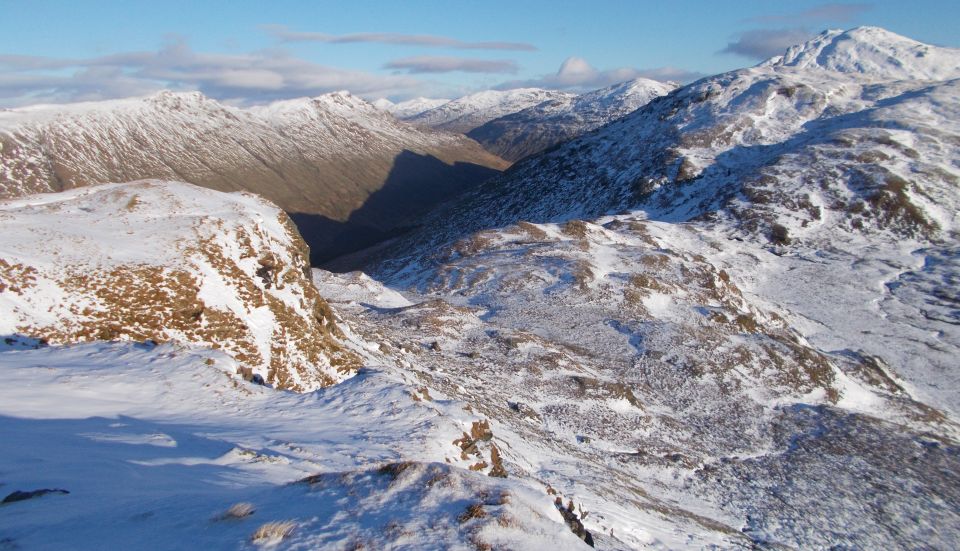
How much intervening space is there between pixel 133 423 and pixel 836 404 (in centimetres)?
4679

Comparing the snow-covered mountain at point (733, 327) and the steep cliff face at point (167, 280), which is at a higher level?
the steep cliff face at point (167, 280)

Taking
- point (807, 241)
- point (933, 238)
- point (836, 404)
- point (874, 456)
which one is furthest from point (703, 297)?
point (933, 238)

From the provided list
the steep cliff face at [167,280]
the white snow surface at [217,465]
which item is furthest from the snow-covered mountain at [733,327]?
the steep cliff face at [167,280]

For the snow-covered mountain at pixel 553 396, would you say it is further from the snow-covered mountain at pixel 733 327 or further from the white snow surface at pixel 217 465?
the snow-covered mountain at pixel 733 327

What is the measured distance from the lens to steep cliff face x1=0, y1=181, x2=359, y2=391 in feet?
66.0

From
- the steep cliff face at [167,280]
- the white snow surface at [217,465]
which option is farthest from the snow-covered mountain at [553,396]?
the steep cliff face at [167,280]

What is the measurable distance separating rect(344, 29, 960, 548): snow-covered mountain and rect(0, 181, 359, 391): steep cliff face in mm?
8985

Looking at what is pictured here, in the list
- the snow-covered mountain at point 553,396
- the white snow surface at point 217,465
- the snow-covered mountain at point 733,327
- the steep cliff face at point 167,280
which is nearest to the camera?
the white snow surface at point 217,465

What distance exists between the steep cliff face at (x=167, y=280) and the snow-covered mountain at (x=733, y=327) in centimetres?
898

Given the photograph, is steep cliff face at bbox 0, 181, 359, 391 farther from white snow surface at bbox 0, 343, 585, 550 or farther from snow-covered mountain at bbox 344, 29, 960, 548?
snow-covered mountain at bbox 344, 29, 960, 548

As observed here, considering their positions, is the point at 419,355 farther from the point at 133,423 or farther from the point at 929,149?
the point at 929,149

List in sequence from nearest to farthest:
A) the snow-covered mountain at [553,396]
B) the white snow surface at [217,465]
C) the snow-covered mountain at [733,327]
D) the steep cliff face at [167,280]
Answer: the white snow surface at [217,465], the snow-covered mountain at [553,396], the steep cliff face at [167,280], the snow-covered mountain at [733,327]

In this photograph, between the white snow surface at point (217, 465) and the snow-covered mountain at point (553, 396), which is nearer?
the white snow surface at point (217, 465)

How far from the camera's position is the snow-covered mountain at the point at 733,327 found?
1093 inches
